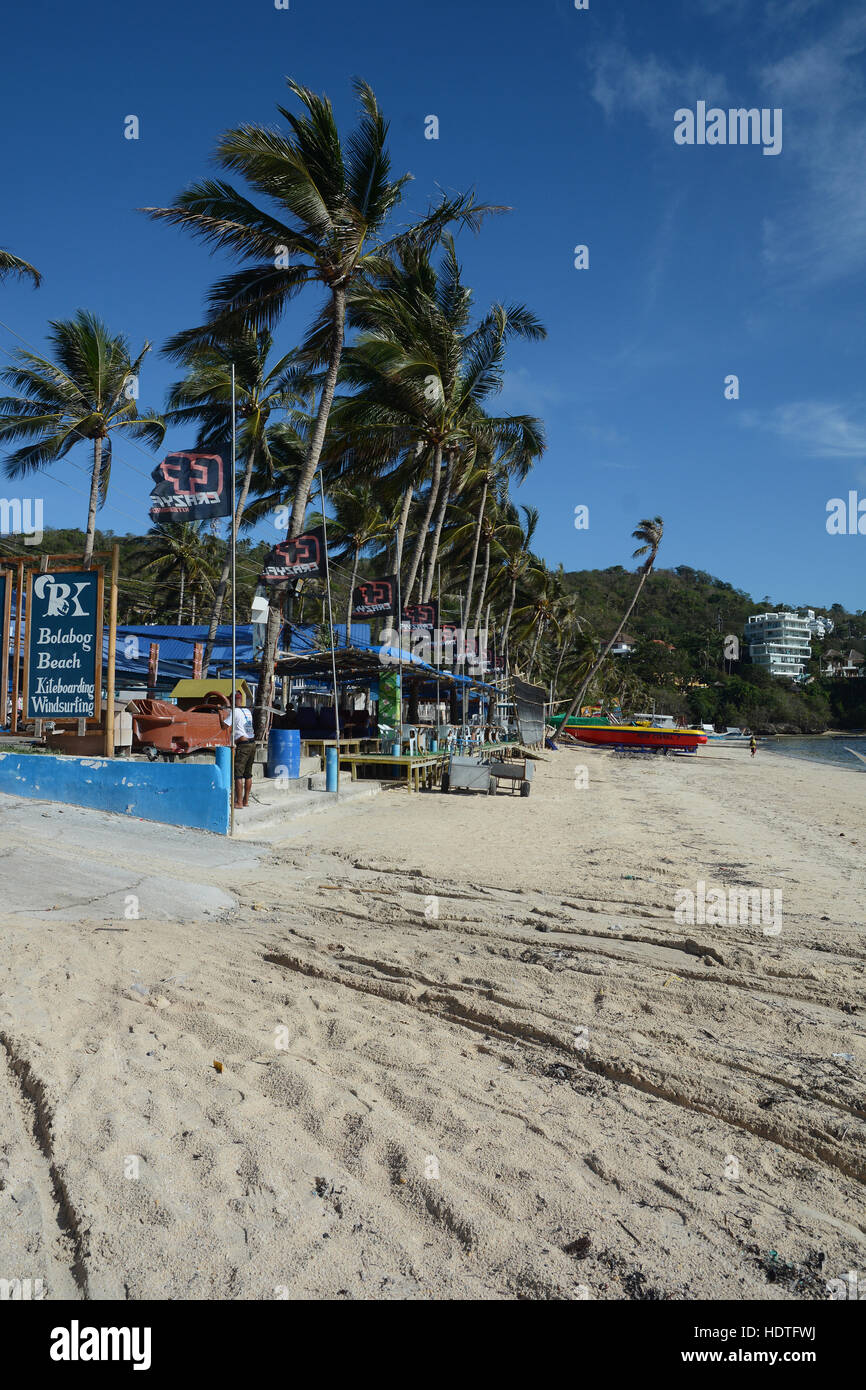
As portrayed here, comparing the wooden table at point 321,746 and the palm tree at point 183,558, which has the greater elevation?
the palm tree at point 183,558

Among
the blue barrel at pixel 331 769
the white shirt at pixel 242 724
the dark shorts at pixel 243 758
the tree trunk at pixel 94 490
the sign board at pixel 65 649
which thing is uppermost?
the tree trunk at pixel 94 490

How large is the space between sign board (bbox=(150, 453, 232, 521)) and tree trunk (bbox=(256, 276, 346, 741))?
3704 millimetres

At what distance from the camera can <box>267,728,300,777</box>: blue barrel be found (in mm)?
13969

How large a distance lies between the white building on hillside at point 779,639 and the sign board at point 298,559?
148414 mm

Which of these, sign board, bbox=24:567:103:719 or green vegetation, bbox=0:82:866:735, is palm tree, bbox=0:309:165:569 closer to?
green vegetation, bbox=0:82:866:735

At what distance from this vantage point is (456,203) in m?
17.8

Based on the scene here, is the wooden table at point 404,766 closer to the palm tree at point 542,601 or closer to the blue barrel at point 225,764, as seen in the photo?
the blue barrel at point 225,764

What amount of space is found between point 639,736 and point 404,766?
28244 millimetres

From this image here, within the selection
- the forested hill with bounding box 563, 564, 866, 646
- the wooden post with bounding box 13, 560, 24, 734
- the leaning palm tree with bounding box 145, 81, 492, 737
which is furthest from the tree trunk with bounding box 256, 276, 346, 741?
the forested hill with bounding box 563, 564, 866, 646

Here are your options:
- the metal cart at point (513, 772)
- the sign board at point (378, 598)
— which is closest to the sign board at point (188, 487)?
the sign board at point (378, 598)

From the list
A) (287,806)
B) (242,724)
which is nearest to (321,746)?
(242,724)

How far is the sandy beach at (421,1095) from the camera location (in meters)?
2.42
